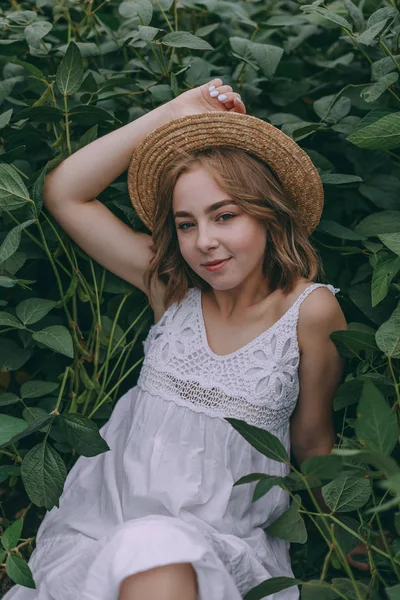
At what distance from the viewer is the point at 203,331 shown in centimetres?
168

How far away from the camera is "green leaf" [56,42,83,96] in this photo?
161 centimetres

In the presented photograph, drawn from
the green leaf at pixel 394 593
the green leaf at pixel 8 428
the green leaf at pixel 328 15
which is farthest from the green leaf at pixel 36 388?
the green leaf at pixel 328 15

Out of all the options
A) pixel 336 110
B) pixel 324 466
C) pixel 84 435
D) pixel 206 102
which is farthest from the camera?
pixel 336 110

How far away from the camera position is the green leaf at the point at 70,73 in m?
1.61

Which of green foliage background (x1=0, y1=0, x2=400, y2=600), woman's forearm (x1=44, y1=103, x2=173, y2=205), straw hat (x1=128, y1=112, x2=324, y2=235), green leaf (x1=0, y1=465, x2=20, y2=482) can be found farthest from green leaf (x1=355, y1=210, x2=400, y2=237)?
green leaf (x1=0, y1=465, x2=20, y2=482)

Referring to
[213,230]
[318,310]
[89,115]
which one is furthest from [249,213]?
[89,115]

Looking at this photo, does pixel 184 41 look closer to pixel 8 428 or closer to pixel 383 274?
pixel 383 274

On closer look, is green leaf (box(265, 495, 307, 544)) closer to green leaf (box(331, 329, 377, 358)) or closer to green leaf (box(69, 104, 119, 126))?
green leaf (box(331, 329, 377, 358))

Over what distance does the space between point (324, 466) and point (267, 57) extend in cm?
110

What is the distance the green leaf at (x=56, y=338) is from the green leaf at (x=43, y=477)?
0.22 metres

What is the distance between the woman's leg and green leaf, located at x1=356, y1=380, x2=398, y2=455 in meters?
0.48

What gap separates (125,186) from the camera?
1799 millimetres

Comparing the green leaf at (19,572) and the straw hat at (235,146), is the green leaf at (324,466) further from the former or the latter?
the straw hat at (235,146)

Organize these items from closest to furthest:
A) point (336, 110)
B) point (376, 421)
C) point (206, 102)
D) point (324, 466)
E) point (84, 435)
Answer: point (376, 421) → point (324, 466) → point (84, 435) → point (206, 102) → point (336, 110)
